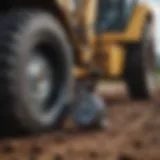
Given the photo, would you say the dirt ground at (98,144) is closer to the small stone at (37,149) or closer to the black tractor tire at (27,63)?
the small stone at (37,149)

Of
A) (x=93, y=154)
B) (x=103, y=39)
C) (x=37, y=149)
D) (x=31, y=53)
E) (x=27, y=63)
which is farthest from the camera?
(x=103, y=39)

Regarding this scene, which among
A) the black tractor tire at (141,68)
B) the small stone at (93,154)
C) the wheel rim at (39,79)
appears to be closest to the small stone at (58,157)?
the small stone at (93,154)

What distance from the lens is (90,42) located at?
23.7 ft

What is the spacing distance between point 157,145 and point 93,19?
11.6 feet

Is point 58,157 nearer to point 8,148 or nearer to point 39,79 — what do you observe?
point 8,148

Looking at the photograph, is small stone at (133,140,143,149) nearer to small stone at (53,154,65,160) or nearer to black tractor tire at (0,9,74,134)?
small stone at (53,154,65,160)

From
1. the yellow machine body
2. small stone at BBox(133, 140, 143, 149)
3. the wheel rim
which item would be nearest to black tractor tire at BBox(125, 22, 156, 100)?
the yellow machine body

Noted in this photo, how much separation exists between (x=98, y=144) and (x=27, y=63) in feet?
3.09

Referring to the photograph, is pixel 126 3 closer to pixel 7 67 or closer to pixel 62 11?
pixel 62 11

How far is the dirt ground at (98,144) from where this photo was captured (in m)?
3.68

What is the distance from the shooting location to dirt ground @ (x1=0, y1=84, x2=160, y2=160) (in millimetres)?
3682

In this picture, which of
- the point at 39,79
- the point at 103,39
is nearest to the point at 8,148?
the point at 39,79

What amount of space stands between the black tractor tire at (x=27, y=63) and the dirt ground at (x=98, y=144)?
0.18 metres

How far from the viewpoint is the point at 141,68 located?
8.47 m
